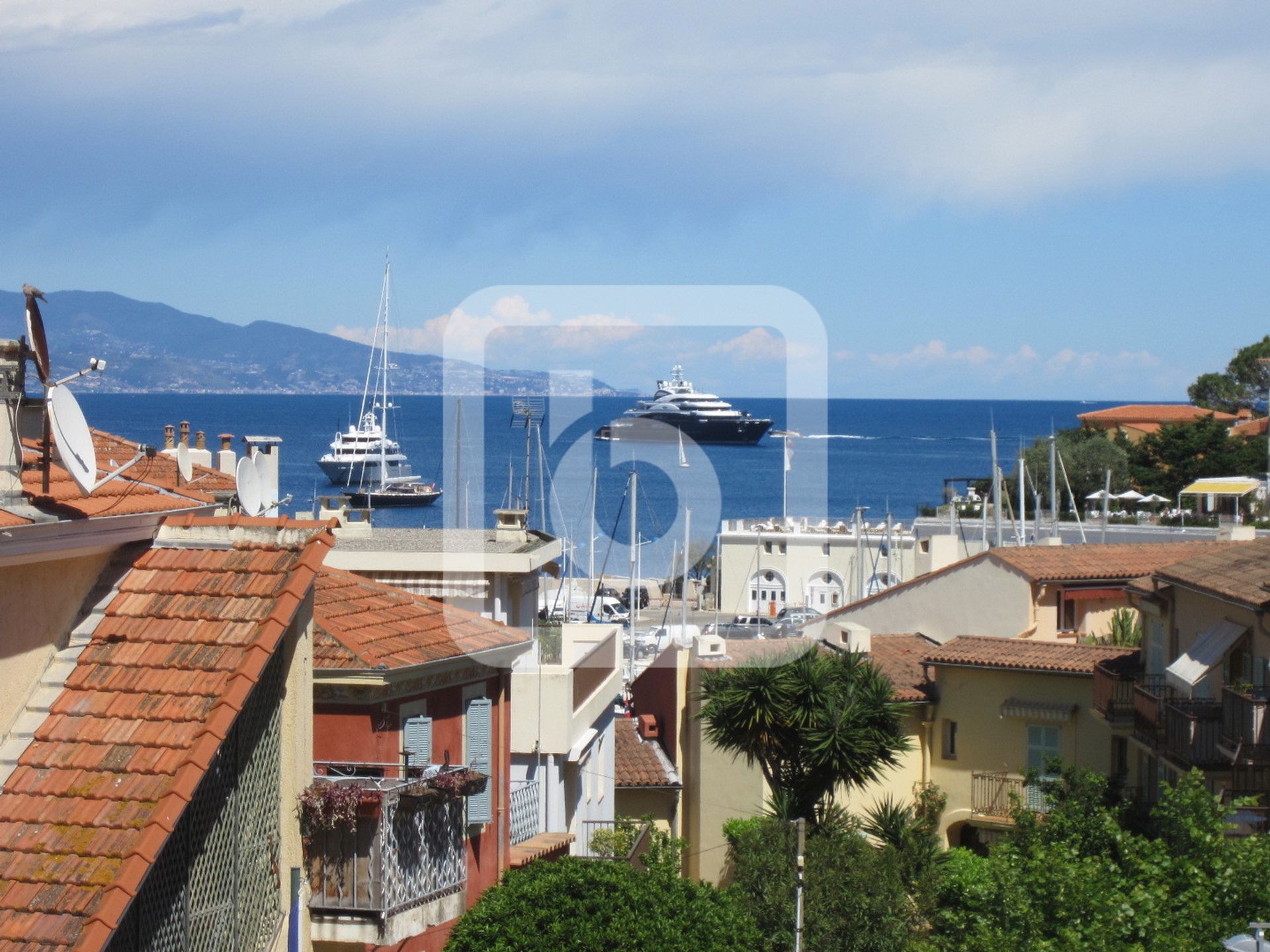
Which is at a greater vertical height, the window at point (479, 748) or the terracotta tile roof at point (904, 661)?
the window at point (479, 748)

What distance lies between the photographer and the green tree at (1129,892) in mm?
12023

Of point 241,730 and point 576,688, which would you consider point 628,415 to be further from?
point 241,730

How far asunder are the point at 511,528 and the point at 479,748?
22.1 feet

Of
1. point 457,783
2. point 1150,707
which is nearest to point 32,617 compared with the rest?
point 457,783

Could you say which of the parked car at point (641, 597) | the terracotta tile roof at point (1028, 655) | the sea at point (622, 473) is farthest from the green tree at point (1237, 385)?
the terracotta tile roof at point (1028, 655)

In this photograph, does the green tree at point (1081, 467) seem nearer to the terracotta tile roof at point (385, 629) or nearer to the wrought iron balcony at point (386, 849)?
the terracotta tile roof at point (385, 629)

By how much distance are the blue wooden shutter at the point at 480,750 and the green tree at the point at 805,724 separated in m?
7.15

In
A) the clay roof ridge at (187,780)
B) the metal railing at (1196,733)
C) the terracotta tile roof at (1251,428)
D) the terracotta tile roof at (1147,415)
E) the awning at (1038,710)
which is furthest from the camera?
the terracotta tile roof at (1147,415)

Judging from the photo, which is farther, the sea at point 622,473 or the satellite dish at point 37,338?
the sea at point 622,473

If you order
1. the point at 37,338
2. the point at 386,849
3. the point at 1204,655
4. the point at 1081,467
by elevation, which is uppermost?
the point at 37,338

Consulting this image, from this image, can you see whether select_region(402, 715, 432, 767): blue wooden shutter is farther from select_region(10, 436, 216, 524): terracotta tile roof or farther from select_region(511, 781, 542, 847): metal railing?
select_region(10, 436, 216, 524): terracotta tile roof

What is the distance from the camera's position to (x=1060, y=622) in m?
28.4

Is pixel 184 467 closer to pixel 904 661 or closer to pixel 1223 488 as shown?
pixel 904 661

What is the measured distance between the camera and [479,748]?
12.8 metres
